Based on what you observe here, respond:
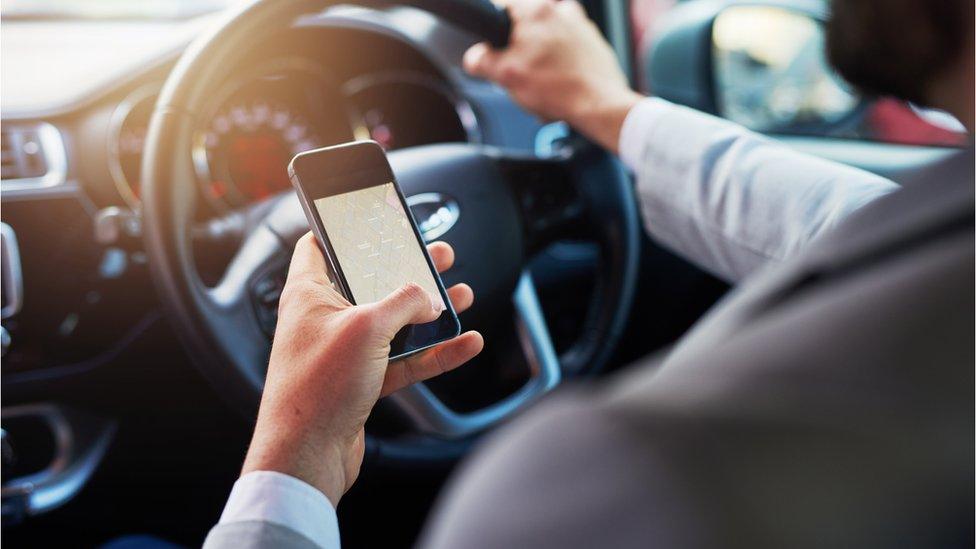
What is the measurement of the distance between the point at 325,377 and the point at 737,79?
1.52 metres

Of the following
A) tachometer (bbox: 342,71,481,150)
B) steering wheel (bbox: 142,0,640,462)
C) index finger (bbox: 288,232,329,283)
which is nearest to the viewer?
index finger (bbox: 288,232,329,283)

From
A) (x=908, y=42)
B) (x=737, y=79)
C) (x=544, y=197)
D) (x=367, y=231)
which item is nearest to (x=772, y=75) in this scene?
(x=737, y=79)

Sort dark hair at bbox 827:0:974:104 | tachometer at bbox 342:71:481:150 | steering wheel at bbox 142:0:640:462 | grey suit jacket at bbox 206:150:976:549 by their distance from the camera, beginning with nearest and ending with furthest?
grey suit jacket at bbox 206:150:976:549
dark hair at bbox 827:0:974:104
steering wheel at bbox 142:0:640:462
tachometer at bbox 342:71:481:150

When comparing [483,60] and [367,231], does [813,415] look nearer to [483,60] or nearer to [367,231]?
[367,231]

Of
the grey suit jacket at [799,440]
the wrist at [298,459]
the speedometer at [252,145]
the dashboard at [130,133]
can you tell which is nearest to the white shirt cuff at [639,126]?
the dashboard at [130,133]

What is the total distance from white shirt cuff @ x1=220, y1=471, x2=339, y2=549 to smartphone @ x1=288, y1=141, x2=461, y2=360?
0.10 metres

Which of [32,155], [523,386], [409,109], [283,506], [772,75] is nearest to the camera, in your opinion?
[283,506]

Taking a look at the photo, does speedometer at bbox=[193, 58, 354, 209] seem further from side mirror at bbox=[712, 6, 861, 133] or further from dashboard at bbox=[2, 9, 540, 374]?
side mirror at bbox=[712, 6, 861, 133]

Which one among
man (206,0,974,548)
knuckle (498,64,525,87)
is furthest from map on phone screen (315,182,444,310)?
knuckle (498,64,525,87)

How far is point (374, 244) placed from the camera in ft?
2.07

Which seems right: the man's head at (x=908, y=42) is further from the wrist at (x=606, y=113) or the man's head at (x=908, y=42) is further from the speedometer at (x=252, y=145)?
the speedometer at (x=252, y=145)

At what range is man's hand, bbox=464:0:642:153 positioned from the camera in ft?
3.24

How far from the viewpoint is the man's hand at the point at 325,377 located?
538mm

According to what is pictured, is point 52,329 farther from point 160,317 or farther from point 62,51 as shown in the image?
point 62,51
